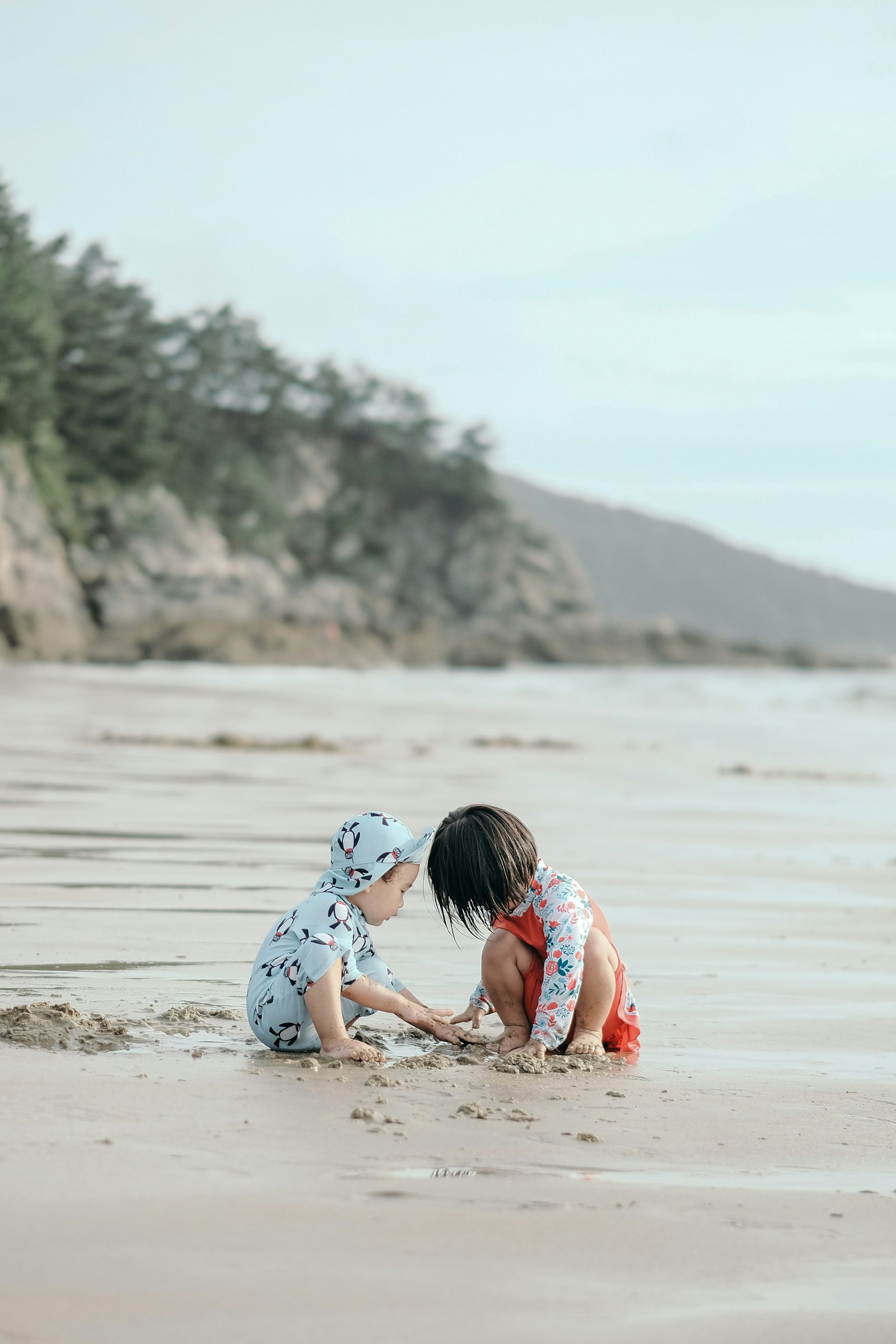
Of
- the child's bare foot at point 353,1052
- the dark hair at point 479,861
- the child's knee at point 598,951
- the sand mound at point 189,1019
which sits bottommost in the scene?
the sand mound at point 189,1019

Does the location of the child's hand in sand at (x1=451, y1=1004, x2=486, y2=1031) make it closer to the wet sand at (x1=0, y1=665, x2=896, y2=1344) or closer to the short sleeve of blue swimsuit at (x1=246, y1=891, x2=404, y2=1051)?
the short sleeve of blue swimsuit at (x1=246, y1=891, x2=404, y2=1051)

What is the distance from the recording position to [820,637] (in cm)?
16938

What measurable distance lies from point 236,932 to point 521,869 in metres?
1.85

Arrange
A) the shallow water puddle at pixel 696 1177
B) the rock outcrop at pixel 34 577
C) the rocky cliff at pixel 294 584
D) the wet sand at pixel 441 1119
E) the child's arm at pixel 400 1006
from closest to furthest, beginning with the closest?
the wet sand at pixel 441 1119 → the shallow water puddle at pixel 696 1177 → the child's arm at pixel 400 1006 → the rock outcrop at pixel 34 577 → the rocky cliff at pixel 294 584

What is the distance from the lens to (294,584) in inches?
2756

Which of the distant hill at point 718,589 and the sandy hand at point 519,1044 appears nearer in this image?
the sandy hand at point 519,1044

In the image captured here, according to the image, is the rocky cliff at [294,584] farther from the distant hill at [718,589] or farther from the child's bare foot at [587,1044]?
the distant hill at [718,589]

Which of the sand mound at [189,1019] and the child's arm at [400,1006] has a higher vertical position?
the child's arm at [400,1006]

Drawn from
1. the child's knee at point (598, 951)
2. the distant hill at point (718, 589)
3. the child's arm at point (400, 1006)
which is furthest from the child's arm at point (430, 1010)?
the distant hill at point (718, 589)

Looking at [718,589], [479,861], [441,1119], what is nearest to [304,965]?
[479,861]

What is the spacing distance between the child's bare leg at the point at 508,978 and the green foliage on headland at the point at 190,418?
43.9 m

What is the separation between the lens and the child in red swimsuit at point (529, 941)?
12.8ft

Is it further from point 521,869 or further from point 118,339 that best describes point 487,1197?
point 118,339

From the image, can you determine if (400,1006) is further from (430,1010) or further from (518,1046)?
(518,1046)
